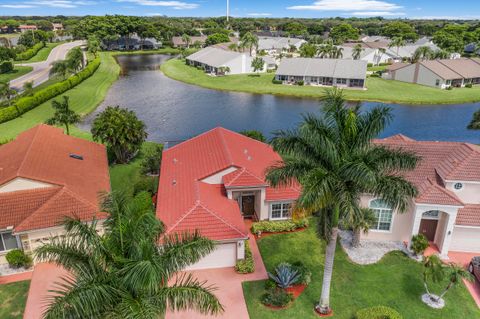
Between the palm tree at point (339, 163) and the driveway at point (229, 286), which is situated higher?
the palm tree at point (339, 163)

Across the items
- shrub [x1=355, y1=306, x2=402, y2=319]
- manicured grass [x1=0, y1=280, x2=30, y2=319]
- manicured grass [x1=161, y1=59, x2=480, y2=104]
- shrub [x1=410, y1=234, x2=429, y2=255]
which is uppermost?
shrub [x1=410, y1=234, x2=429, y2=255]

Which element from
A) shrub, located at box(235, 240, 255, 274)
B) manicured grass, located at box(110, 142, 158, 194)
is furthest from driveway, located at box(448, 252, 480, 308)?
manicured grass, located at box(110, 142, 158, 194)

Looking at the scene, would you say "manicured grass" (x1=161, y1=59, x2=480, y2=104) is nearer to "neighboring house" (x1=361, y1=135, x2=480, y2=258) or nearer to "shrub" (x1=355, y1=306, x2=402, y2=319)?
"neighboring house" (x1=361, y1=135, x2=480, y2=258)

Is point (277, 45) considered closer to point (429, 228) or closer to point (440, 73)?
point (440, 73)

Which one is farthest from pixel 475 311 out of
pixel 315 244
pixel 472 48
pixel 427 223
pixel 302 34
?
pixel 302 34

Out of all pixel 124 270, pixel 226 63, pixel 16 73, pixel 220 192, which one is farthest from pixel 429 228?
pixel 16 73

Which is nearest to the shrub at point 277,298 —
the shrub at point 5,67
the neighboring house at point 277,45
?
the shrub at point 5,67

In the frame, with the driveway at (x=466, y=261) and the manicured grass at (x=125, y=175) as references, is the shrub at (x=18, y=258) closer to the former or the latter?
the manicured grass at (x=125, y=175)
